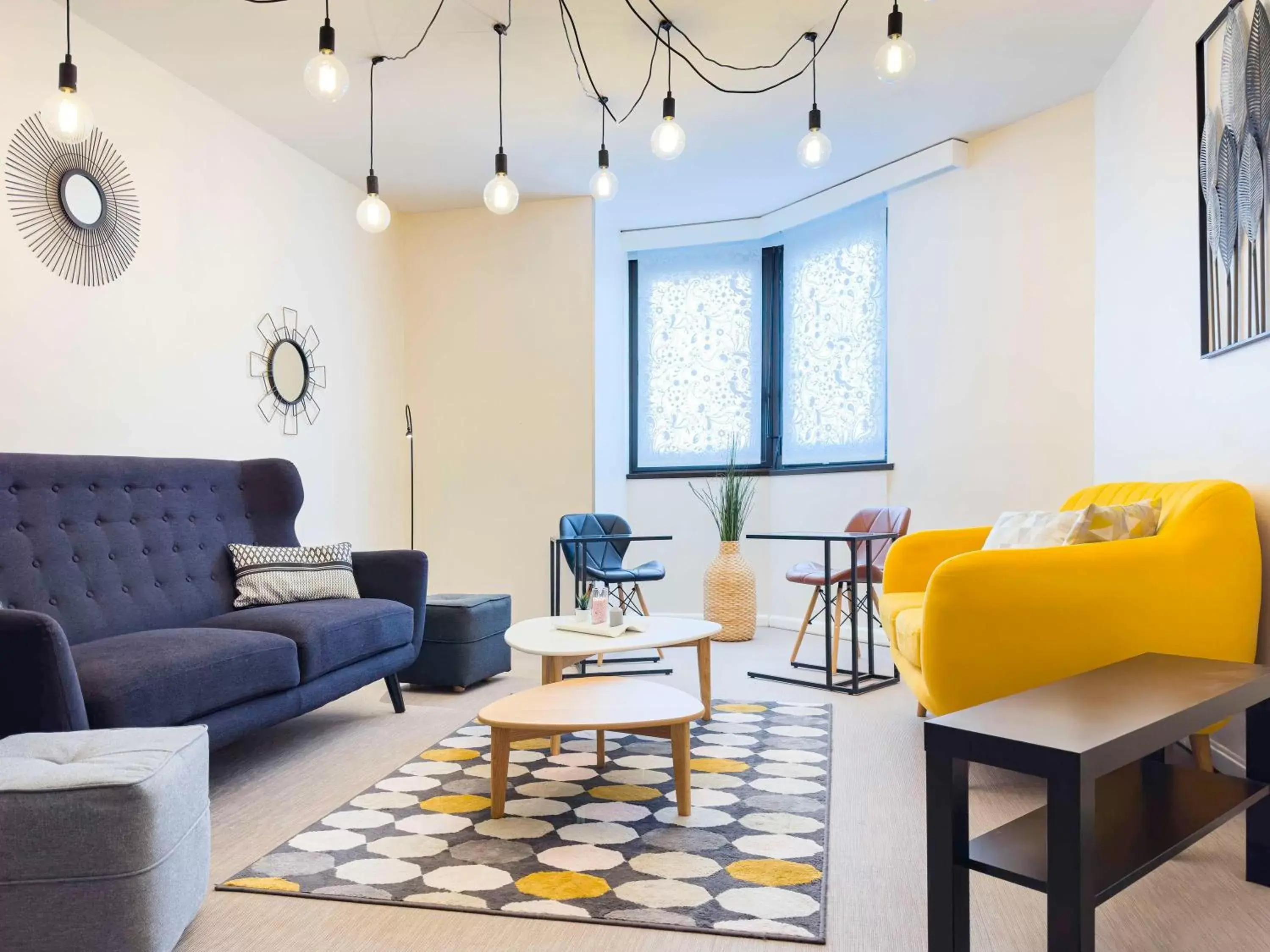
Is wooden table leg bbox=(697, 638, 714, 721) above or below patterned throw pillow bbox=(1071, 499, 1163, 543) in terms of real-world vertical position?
below

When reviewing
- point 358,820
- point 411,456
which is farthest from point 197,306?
point 358,820

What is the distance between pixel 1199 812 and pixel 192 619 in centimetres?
314

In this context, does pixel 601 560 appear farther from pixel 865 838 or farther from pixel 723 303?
pixel 865 838

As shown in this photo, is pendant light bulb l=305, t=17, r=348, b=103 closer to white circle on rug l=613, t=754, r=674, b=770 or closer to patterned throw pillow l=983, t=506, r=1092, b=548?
white circle on rug l=613, t=754, r=674, b=770

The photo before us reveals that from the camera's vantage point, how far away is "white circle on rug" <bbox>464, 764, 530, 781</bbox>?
285 cm

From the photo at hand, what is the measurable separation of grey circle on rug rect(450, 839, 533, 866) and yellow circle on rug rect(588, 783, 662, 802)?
1.31ft

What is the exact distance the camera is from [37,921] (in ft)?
5.29

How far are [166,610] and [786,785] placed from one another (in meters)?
2.23

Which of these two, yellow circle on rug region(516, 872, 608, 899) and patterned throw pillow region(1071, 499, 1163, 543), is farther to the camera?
patterned throw pillow region(1071, 499, 1163, 543)

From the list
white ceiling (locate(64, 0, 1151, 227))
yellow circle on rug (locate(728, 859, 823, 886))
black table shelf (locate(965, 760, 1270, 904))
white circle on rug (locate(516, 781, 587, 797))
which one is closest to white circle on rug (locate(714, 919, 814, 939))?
yellow circle on rug (locate(728, 859, 823, 886))

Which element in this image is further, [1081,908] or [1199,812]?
[1199,812]

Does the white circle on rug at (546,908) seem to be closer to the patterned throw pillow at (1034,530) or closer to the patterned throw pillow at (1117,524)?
the patterned throw pillow at (1034,530)

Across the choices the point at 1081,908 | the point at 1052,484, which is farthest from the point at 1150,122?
the point at 1081,908

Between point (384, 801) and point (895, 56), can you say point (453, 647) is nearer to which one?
point (384, 801)
